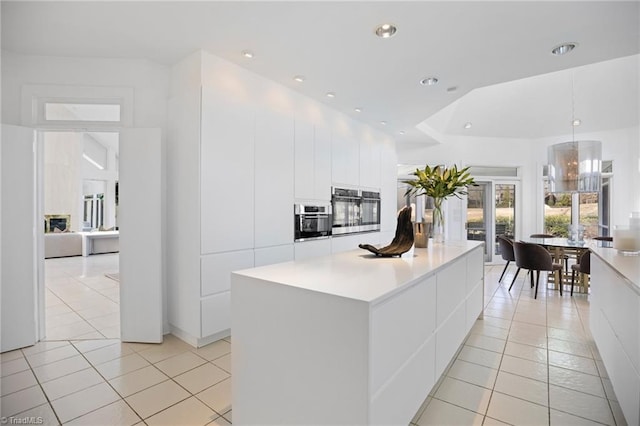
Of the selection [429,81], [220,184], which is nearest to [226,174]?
[220,184]

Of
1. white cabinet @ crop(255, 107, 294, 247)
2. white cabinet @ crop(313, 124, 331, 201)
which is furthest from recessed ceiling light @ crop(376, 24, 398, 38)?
white cabinet @ crop(313, 124, 331, 201)

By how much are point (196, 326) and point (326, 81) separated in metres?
2.92

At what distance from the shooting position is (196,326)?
9.86ft

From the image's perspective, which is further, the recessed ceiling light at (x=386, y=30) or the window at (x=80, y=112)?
the window at (x=80, y=112)

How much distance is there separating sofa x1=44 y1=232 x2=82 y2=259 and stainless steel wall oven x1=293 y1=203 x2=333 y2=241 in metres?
7.28

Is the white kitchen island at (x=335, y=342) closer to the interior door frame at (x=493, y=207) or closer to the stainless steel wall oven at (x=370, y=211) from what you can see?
the stainless steel wall oven at (x=370, y=211)

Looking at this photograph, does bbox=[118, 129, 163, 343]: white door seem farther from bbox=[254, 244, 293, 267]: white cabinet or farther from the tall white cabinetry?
bbox=[254, 244, 293, 267]: white cabinet

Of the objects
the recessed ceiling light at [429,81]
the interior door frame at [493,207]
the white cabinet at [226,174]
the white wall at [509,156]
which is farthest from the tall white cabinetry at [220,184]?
the interior door frame at [493,207]

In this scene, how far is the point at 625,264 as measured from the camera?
220 centimetres

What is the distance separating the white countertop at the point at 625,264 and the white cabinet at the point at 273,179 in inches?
113

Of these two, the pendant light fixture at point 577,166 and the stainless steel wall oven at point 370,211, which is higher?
the pendant light fixture at point 577,166

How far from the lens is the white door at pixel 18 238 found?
9.36 ft

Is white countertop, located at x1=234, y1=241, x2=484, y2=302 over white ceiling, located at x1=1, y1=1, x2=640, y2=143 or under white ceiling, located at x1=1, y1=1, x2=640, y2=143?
under

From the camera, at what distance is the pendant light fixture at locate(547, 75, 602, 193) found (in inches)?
193
